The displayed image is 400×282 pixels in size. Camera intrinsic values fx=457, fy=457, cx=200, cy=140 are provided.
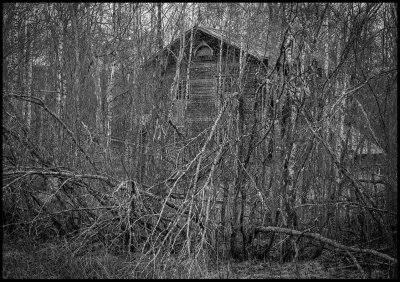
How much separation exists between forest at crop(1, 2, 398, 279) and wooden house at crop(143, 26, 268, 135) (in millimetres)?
32

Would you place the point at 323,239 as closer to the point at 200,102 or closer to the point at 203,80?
the point at 200,102

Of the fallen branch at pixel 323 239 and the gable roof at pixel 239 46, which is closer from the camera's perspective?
the fallen branch at pixel 323 239

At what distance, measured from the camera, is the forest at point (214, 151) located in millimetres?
4586

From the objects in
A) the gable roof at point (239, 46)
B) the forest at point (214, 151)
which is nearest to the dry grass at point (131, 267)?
the forest at point (214, 151)

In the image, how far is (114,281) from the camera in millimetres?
4184

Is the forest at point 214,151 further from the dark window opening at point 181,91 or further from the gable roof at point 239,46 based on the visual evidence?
the dark window opening at point 181,91

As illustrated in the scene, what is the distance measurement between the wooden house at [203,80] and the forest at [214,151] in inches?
1.2

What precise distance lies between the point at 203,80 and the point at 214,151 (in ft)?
7.80

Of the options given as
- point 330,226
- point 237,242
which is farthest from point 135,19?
point 330,226

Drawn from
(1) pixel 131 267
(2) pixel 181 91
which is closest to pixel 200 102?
(2) pixel 181 91

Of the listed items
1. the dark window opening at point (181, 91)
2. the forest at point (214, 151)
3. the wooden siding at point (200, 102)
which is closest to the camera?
the forest at point (214, 151)

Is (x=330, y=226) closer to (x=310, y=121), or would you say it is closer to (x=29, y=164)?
(x=310, y=121)

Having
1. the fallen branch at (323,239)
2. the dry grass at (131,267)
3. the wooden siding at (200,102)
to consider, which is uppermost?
the wooden siding at (200,102)

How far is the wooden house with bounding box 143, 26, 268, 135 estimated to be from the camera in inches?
215
